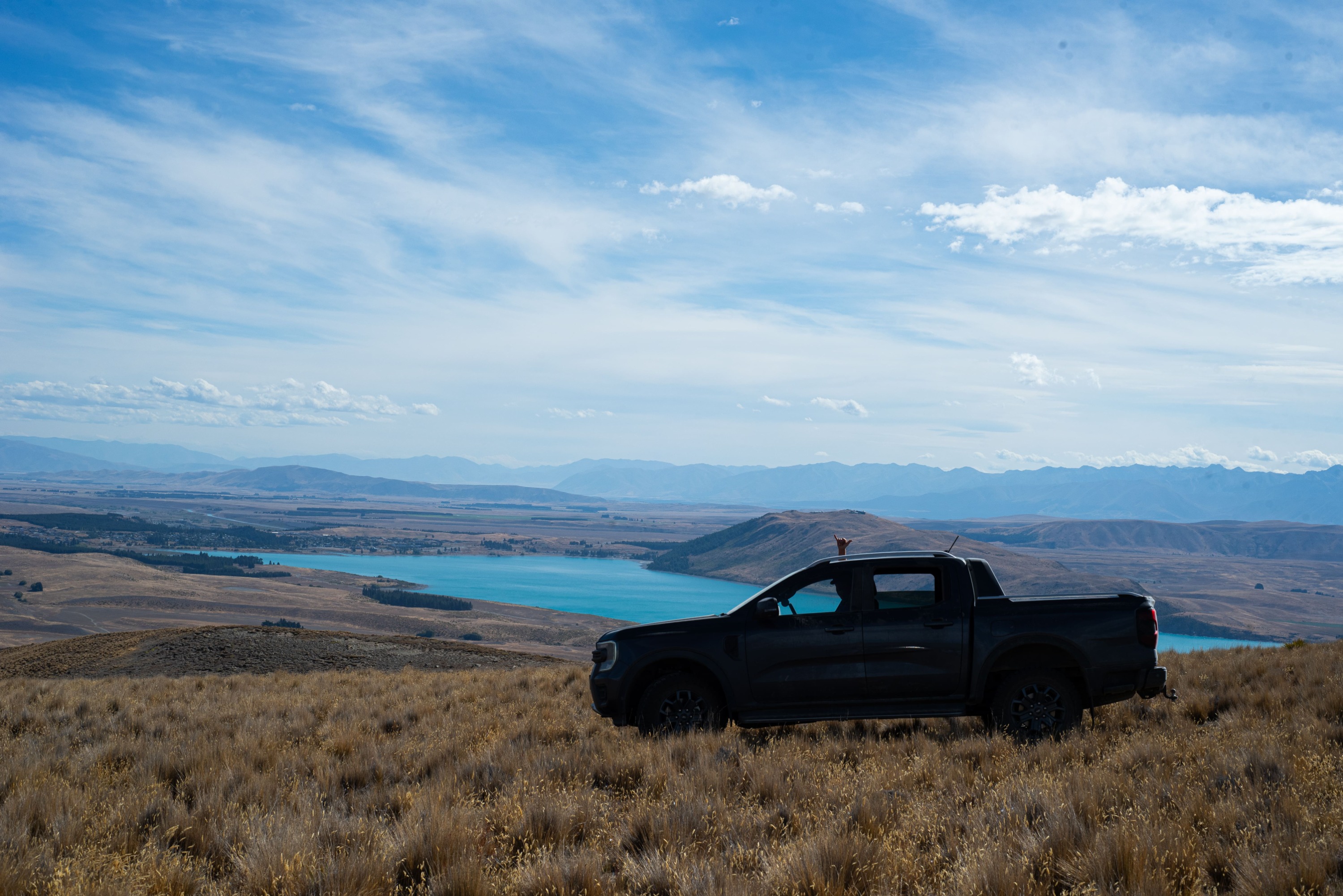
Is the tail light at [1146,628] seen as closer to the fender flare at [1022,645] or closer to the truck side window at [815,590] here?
the fender flare at [1022,645]

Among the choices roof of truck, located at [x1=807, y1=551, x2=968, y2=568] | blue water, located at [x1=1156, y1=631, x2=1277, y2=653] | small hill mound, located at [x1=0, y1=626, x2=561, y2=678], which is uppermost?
roof of truck, located at [x1=807, y1=551, x2=968, y2=568]

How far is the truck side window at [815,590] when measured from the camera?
8.13 meters

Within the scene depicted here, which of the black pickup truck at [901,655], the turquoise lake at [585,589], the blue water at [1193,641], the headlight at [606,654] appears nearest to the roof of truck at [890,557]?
the black pickup truck at [901,655]

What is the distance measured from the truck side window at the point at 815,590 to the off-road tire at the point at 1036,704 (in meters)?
1.73

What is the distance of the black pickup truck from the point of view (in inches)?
309

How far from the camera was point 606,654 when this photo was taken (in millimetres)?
8430

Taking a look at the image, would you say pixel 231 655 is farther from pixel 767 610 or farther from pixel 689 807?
pixel 689 807

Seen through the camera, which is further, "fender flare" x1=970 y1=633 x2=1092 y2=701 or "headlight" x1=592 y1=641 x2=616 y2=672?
"headlight" x1=592 y1=641 x2=616 y2=672

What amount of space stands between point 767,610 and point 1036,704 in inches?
112

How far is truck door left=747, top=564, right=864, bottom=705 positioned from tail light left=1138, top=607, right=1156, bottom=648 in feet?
9.20

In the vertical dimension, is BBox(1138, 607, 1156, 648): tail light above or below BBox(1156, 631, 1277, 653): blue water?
above

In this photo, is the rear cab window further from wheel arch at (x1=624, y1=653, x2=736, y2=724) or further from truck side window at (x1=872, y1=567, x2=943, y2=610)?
wheel arch at (x1=624, y1=653, x2=736, y2=724)

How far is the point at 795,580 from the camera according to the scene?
8.32 meters

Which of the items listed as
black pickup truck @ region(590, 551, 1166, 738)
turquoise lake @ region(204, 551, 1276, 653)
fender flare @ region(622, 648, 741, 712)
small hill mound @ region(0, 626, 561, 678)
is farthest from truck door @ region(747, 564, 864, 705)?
turquoise lake @ region(204, 551, 1276, 653)
